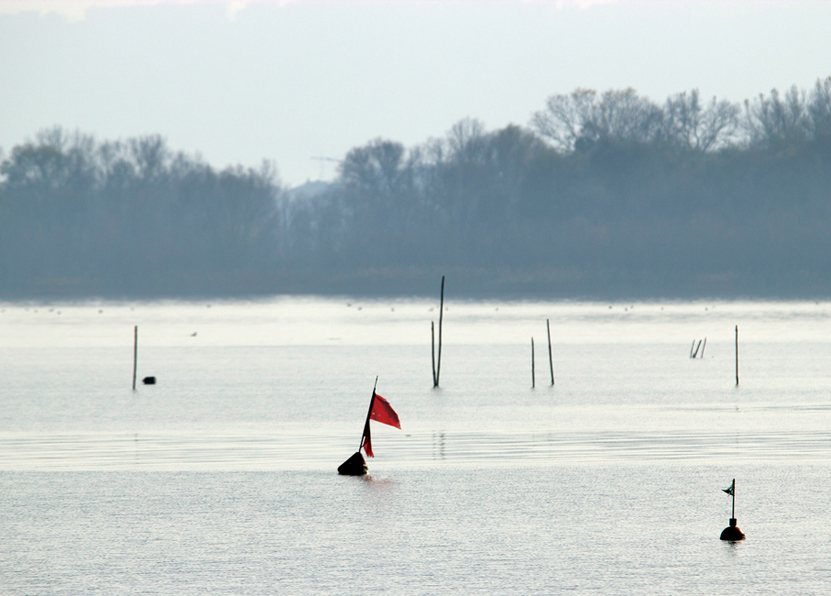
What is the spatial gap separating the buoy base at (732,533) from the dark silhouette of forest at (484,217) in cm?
9420

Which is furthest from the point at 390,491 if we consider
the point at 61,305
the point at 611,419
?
the point at 61,305

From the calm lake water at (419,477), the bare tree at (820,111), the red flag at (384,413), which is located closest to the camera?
the calm lake water at (419,477)

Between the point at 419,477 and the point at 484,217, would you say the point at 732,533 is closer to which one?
the point at 419,477

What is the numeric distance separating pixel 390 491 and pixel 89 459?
20.5 ft

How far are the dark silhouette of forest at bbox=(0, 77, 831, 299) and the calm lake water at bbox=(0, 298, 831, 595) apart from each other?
64949 millimetres

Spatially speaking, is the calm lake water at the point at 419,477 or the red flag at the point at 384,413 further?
the red flag at the point at 384,413

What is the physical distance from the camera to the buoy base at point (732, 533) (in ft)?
44.7

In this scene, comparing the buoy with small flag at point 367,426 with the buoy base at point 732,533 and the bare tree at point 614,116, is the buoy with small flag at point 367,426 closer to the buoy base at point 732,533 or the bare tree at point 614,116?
the buoy base at point 732,533

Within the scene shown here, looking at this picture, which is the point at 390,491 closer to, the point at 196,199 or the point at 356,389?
the point at 356,389

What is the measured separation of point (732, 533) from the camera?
44.8ft

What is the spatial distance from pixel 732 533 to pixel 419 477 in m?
5.98

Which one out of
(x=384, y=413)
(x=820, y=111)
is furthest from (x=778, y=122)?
(x=384, y=413)

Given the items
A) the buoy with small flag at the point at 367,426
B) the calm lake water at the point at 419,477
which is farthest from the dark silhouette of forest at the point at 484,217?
the buoy with small flag at the point at 367,426

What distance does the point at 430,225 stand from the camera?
11931cm
